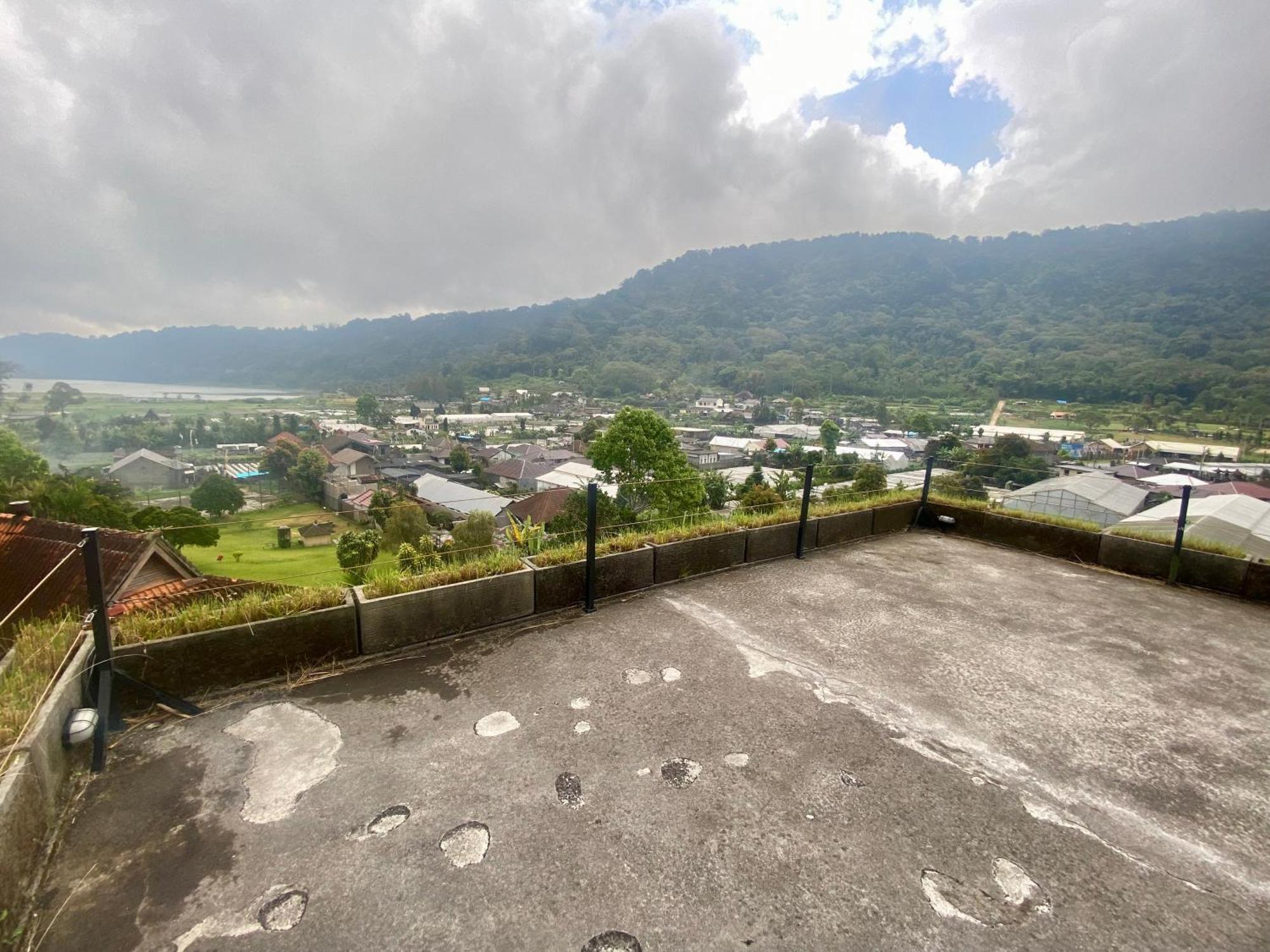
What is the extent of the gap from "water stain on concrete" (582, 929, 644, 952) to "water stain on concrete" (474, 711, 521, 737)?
3.57 feet

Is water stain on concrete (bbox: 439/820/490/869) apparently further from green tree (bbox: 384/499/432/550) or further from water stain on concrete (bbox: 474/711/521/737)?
green tree (bbox: 384/499/432/550)

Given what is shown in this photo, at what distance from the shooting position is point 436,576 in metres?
3.49

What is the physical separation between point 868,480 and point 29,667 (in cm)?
701

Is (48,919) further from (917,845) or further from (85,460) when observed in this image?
(85,460)

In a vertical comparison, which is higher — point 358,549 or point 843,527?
point 843,527

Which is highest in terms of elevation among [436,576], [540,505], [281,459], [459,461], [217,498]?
[436,576]

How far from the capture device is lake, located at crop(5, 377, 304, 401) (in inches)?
3474

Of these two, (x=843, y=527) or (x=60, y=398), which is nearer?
(x=843, y=527)

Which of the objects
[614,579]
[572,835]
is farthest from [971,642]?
[572,835]

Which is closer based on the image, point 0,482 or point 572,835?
point 572,835

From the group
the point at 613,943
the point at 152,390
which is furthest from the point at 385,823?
the point at 152,390

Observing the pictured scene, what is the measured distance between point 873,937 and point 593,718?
1.41m

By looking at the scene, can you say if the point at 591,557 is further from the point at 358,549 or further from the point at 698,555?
the point at 358,549

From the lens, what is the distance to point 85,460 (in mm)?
52031
